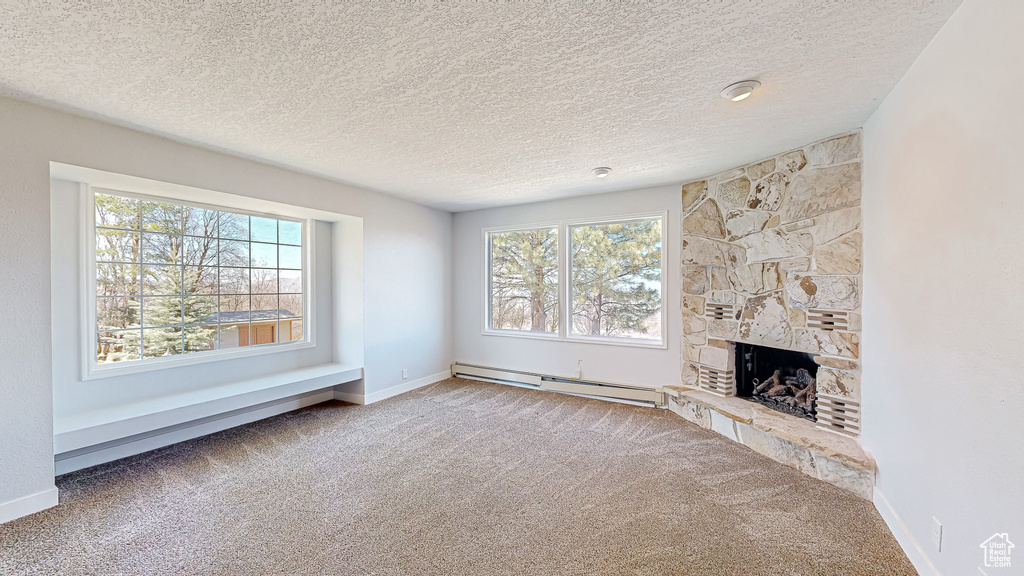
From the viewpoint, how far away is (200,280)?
3.45m

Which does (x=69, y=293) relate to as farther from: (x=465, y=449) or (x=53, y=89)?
(x=465, y=449)

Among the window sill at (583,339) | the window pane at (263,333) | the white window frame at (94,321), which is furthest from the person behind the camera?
the window sill at (583,339)

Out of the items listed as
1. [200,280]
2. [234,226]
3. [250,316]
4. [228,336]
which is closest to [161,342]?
[228,336]

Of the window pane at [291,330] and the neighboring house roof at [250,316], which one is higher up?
the neighboring house roof at [250,316]

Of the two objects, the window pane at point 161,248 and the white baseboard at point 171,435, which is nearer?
the white baseboard at point 171,435

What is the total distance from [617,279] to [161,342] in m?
4.45

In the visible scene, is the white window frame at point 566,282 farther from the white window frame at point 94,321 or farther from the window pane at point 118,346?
the window pane at point 118,346

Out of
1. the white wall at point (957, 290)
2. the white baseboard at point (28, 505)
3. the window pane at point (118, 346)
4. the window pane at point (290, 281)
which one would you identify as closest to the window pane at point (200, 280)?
the window pane at point (118, 346)

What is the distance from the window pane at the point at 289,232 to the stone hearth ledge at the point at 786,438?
174 inches

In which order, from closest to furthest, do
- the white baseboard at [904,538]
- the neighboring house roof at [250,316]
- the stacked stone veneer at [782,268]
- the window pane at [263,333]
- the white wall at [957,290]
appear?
the white wall at [957,290]
the white baseboard at [904,538]
the stacked stone veneer at [782,268]
the neighboring house roof at [250,316]
the window pane at [263,333]

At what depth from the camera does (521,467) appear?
279 cm

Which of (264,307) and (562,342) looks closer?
(264,307)

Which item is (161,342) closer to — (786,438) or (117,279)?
(117,279)

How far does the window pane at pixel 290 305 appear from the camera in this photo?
4105 millimetres
